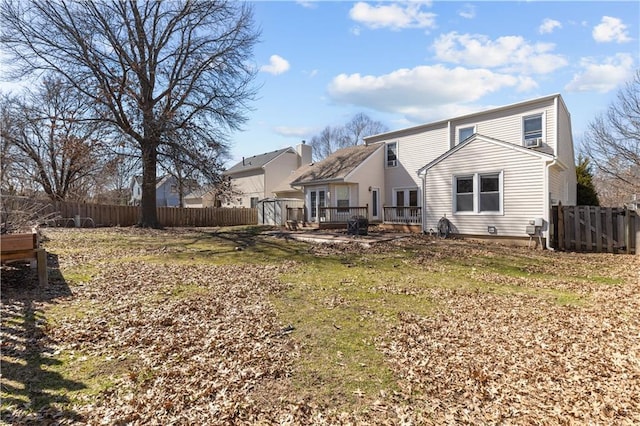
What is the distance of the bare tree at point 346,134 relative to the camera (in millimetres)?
51362

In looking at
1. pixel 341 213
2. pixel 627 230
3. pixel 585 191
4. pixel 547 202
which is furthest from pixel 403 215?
pixel 585 191

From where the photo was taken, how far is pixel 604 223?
11398 millimetres

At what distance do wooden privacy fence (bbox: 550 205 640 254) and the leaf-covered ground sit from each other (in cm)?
419

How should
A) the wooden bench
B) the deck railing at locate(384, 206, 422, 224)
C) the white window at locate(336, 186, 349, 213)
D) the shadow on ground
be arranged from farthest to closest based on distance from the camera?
the white window at locate(336, 186, 349, 213) → the deck railing at locate(384, 206, 422, 224) → the wooden bench → the shadow on ground

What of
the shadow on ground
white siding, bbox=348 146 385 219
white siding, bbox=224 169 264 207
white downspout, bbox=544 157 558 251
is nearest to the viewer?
the shadow on ground

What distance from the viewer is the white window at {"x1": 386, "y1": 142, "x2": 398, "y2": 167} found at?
2153cm

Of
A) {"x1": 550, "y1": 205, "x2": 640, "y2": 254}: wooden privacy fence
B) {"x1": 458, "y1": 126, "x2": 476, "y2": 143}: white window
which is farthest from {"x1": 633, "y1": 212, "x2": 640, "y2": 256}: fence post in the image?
{"x1": 458, "y1": 126, "x2": 476, "y2": 143}: white window

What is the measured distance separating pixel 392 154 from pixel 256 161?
1633 cm

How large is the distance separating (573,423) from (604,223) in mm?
11686

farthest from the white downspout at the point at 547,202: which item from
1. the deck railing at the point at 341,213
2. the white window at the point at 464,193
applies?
the deck railing at the point at 341,213

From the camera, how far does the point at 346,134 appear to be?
5266 cm

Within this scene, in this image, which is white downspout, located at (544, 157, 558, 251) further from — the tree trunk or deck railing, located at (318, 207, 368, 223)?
the tree trunk

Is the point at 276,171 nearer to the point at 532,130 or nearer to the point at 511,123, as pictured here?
the point at 511,123

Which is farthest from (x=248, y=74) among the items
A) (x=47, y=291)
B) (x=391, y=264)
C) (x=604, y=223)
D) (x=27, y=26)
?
(x=604, y=223)
